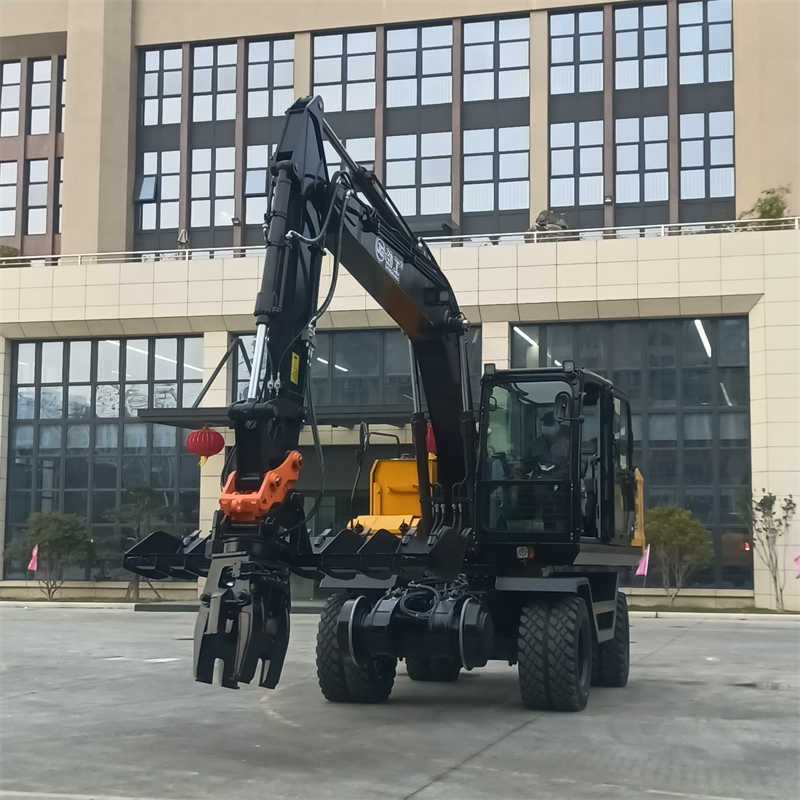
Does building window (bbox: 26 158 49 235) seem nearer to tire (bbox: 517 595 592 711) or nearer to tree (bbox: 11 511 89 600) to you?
tree (bbox: 11 511 89 600)

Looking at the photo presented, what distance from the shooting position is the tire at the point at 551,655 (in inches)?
480

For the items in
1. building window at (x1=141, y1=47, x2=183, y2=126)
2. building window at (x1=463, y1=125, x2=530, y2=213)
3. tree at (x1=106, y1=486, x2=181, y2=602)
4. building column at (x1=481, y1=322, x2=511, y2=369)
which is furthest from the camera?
building window at (x1=141, y1=47, x2=183, y2=126)

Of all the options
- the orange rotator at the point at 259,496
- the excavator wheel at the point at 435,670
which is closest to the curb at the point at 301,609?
the excavator wheel at the point at 435,670

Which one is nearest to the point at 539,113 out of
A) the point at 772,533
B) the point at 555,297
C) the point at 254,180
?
the point at 555,297

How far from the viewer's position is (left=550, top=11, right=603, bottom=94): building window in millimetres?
40531

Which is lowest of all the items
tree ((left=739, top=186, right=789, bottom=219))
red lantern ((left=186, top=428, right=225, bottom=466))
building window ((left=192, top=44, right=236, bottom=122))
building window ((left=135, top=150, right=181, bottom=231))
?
red lantern ((left=186, top=428, right=225, bottom=466))

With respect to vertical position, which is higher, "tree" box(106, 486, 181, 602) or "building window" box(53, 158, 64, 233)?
"building window" box(53, 158, 64, 233)

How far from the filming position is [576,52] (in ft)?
Answer: 134

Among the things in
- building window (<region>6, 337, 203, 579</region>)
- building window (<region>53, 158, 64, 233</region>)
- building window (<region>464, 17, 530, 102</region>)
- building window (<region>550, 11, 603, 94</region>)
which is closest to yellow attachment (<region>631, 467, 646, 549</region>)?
building window (<region>6, 337, 203, 579</region>)

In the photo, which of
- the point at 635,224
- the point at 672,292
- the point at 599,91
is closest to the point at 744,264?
the point at 672,292

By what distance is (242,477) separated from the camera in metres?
9.42

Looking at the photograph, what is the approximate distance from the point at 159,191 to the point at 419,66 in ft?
33.6

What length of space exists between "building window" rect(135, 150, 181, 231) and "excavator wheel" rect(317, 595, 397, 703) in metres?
32.6

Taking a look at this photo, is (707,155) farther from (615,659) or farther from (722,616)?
(615,659)
